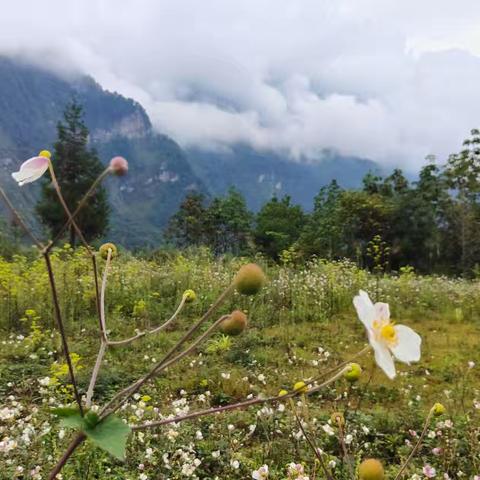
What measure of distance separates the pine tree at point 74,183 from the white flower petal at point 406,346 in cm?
2427

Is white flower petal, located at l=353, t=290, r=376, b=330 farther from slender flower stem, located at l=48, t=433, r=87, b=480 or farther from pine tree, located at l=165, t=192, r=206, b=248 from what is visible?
pine tree, located at l=165, t=192, r=206, b=248

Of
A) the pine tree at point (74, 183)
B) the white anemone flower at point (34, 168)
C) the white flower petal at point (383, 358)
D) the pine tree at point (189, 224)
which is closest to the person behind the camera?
the white flower petal at point (383, 358)

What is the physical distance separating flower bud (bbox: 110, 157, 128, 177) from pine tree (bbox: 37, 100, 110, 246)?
24157 mm

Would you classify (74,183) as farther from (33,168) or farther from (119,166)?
(119,166)

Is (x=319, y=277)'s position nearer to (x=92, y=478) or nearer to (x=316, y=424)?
(x=316, y=424)

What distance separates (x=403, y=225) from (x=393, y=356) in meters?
26.3

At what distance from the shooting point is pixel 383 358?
711mm

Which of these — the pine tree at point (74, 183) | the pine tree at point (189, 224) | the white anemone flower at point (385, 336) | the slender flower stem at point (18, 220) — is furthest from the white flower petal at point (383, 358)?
the pine tree at point (189, 224)

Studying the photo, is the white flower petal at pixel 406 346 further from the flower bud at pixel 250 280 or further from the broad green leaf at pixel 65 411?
the broad green leaf at pixel 65 411

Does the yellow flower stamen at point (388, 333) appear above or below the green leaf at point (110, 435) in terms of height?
above

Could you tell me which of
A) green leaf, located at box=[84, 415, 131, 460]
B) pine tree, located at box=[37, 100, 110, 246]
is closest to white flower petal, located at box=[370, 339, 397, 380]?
green leaf, located at box=[84, 415, 131, 460]

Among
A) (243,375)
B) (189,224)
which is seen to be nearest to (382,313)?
(243,375)

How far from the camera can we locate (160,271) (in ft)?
24.2

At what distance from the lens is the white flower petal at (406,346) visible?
0.74m
